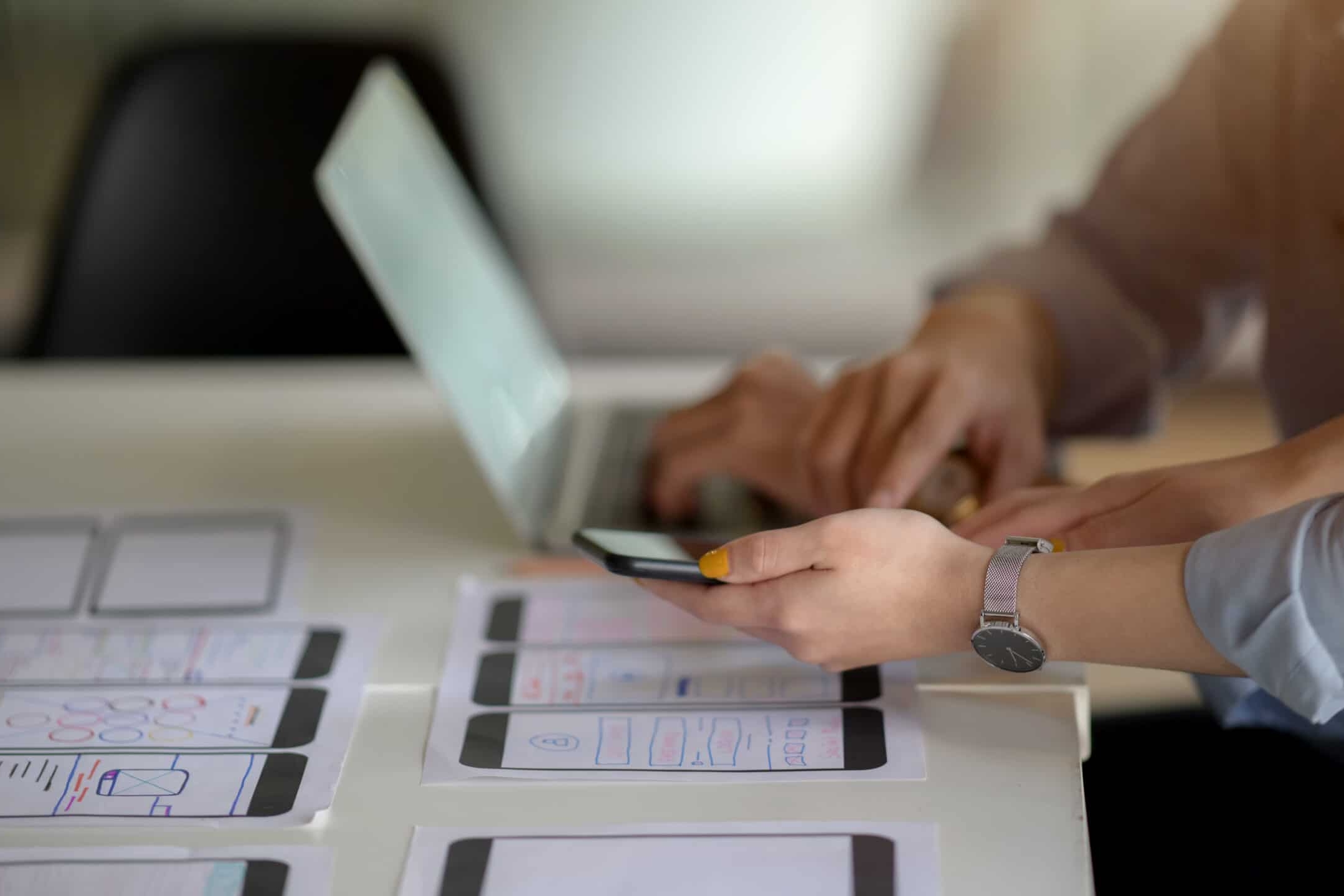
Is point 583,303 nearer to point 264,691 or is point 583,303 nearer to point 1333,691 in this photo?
point 264,691

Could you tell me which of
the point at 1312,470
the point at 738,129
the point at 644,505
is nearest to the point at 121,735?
the point at 644,505

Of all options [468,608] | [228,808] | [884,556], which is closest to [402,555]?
[468,608]

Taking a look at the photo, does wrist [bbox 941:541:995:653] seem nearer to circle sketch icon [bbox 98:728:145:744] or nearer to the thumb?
the thumb

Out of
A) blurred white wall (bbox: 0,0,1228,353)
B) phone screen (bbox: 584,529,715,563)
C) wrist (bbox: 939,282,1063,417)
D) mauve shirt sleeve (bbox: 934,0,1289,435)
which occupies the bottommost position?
phone screen (bbox: 584,529,715,563)

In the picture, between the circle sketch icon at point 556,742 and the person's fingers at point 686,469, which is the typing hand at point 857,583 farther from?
the person's fingers at point 686,469

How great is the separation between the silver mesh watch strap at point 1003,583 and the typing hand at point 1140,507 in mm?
57

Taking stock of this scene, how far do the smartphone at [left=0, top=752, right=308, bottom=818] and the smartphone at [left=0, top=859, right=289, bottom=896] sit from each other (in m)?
0.03

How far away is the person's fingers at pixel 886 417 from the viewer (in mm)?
954

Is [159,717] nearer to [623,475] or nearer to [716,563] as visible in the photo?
[716,563]

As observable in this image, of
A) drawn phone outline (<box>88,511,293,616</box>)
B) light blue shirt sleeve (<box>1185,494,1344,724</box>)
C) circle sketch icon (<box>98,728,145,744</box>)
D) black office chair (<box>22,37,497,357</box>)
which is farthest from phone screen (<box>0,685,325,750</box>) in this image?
black office chair (<box>22,37,497,357</box>)

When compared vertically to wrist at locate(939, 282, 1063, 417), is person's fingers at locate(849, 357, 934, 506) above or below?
below

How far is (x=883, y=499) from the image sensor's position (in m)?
0.89

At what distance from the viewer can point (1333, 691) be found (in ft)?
2.16

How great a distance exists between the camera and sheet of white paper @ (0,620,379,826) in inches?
28.1
